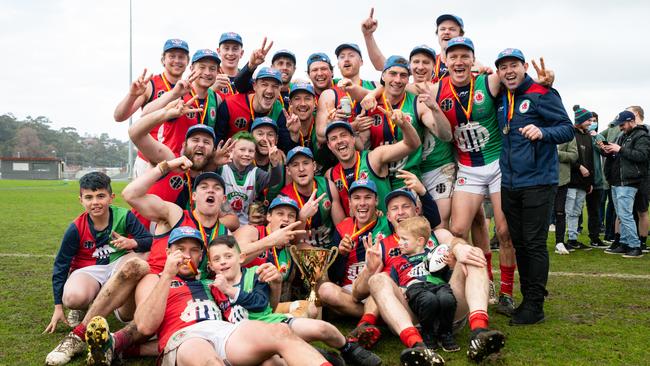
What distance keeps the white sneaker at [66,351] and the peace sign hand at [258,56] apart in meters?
3.94

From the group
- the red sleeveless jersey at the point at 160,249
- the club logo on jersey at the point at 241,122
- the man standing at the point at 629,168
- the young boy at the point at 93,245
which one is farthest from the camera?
the man standing at the point at 629,168

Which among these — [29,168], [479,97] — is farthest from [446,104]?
[29,168]

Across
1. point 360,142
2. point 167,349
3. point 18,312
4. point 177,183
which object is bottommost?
point 18,312

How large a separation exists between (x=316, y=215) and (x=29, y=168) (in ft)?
229

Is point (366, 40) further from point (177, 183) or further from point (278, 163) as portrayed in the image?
point (177, 183)

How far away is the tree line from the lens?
88875 millimetres

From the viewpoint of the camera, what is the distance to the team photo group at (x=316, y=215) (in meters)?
4.14

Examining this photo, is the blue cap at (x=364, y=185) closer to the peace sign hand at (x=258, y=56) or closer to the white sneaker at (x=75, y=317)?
the peace sign hand at (x=258, y=56)

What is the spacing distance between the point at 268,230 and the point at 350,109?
6.58ft

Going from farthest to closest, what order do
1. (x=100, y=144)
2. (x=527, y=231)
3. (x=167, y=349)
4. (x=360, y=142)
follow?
(x=100, y=144)
(x=360, y=142)
(x=527, y=231)
(x=167, y=349)

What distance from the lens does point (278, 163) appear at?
20.0ft

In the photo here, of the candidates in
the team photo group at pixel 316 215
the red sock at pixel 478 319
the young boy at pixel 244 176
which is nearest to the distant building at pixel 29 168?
the team photo group at pixel 316 215

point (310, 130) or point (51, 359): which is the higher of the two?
point (310, 130)

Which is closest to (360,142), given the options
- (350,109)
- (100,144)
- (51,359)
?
(350,109)
